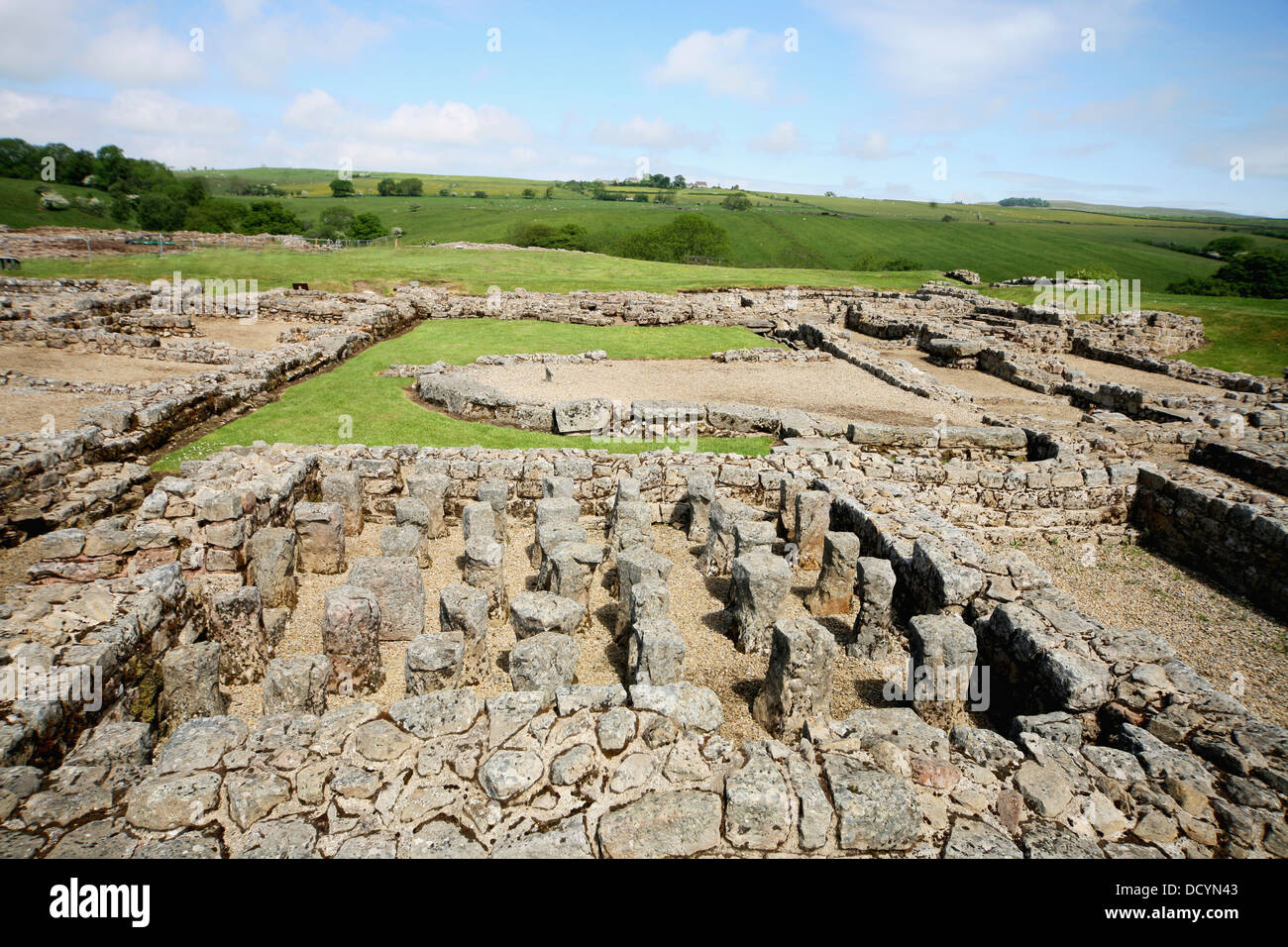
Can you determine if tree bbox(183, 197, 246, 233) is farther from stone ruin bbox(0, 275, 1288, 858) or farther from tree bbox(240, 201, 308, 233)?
stone ruin bbox(0, 275, 1288, 858)

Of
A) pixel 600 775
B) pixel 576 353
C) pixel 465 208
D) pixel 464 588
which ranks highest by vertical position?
pixel 465 208

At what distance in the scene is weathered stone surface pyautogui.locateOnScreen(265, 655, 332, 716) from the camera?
625 centimetres

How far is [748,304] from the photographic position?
3238 centimetres

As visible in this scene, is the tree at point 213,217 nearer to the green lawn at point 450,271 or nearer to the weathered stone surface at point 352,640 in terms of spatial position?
the green lawn at point 450,271

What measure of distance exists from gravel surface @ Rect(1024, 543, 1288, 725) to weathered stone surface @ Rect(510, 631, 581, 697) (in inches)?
307

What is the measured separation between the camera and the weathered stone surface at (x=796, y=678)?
639 centimetres

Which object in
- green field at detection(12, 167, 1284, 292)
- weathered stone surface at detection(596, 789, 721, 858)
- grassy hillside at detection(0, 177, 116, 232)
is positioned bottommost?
weathered stone surface at detection(596, 789, 721, 858)

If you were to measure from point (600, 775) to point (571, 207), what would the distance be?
395ft

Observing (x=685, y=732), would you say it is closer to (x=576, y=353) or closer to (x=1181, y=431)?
(x=1181, y=431)

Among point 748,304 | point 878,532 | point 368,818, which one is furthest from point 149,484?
point 748,304

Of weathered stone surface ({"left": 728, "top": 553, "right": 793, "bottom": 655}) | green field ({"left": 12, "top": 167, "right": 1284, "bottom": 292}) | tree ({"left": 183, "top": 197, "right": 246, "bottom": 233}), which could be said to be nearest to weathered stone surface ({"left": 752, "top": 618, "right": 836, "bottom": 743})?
weathered stone surface ({"left": 728, "top": 553, "right": 793, "bottom": 655})

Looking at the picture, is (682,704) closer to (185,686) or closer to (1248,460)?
(185,686)

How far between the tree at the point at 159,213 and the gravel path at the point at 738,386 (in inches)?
2562

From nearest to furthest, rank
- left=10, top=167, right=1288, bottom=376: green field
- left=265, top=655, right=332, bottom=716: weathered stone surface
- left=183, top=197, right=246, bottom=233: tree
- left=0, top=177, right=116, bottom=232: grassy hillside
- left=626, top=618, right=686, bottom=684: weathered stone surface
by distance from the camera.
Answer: left=265, top=655, right=332, bottom=716: weathered stone surface, left=626, top=618, right=686, bottom=684: weathered stone surface, left=10, top=167, right=1288, bottom=376: green field, left=0, top=177, right=116, bottom=232: grassy hillside, left=183, top=197, right=246, bottom=233: tree
